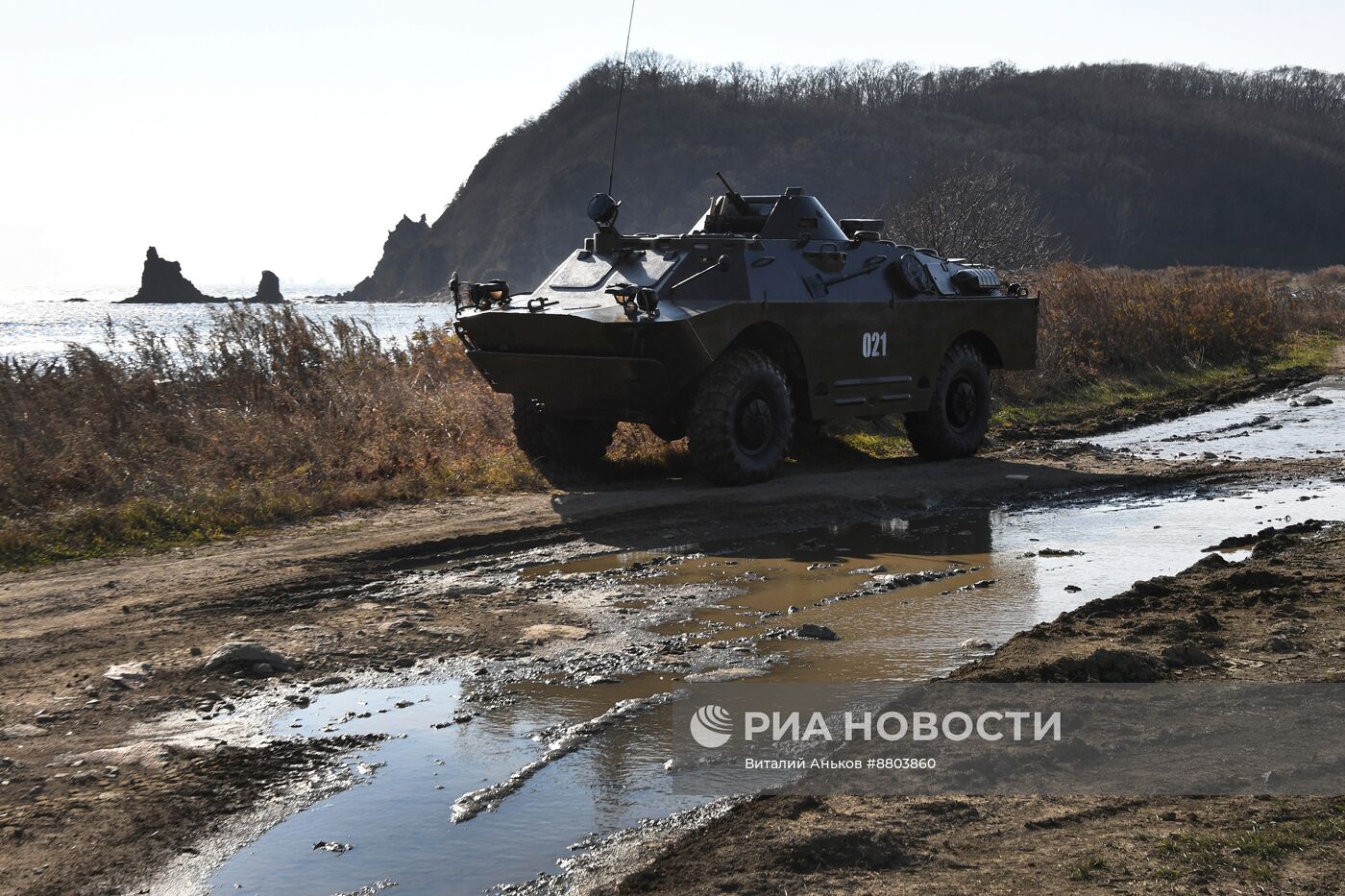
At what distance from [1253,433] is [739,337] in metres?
6.12

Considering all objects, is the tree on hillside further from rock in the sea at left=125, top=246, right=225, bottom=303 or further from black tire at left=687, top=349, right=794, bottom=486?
rock in the sea at left=125, top=246, right=225, bottom=303

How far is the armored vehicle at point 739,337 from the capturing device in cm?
1005

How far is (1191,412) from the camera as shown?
52.7ft

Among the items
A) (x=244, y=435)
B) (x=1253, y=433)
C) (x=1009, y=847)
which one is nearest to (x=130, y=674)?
(x=1009, y=847)

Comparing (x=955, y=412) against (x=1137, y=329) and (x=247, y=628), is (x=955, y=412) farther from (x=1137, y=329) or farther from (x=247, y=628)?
(x=1137, y=329)

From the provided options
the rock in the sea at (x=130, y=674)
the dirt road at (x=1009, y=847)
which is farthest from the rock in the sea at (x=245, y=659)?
the dirt road at (x=1009, y=847)

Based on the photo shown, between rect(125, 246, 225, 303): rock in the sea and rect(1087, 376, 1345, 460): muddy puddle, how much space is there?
80239 millimetres

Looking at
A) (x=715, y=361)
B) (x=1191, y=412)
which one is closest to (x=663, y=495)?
(x=715, y=361)

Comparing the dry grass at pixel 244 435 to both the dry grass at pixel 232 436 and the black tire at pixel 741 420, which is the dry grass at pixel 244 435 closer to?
the dry grass at pixel 232 436

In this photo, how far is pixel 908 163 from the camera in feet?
304

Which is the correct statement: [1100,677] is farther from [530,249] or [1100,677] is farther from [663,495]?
[530,249]

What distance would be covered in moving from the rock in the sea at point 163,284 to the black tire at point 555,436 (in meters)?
81.7

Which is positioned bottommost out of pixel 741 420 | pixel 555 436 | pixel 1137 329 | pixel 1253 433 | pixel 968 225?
pixel 1253 433

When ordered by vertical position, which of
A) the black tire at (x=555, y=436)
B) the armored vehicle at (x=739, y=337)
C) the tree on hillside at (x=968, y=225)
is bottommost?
the black tire at (x=555, y=436)
